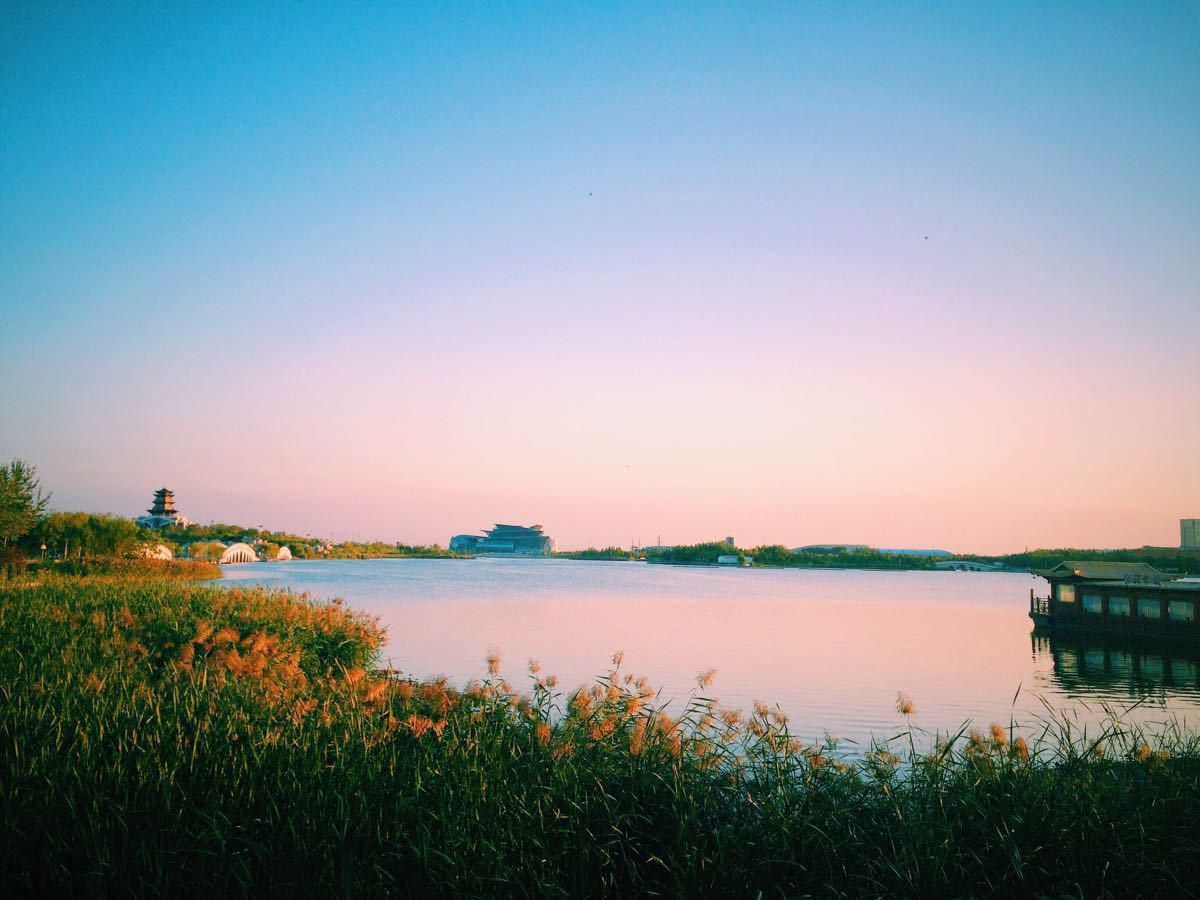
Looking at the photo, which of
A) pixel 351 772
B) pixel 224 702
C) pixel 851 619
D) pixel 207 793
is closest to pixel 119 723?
pixel 224 702

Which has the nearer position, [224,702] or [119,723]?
[119,723]

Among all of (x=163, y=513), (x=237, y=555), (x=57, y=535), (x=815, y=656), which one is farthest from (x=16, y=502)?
(x=163, y=513)

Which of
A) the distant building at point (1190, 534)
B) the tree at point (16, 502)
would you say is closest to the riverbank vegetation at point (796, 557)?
the distant building at point (1190, 534)

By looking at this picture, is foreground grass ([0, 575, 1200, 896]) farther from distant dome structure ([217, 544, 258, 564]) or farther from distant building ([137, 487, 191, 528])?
distant building ([137, 487, 191, 528])

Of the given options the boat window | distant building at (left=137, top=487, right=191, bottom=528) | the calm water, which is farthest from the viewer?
distant building at (left=137, top=487, right=191, bottom=528)

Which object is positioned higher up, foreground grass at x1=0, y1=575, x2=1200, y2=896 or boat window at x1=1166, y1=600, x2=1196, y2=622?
foreground grass at x1=0, y1=575, x2=1200, y2=896

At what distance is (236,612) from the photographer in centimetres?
1950

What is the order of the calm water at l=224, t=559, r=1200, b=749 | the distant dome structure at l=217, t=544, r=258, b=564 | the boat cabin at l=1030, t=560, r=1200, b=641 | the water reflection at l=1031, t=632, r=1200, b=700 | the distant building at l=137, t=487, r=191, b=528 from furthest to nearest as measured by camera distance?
the distant building at l=137, t=487, r=191, b=528, the distant dome structure at l=217, t=544, r=258, b=564, the boat cabin at l=1030, t=560, r=1200, b=641, the water reflection at l=1031, t=632, r=1200, b=700, the calm water at l=224, t=559, r=1200, b=749

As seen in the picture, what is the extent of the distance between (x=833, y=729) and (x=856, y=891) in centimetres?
1194

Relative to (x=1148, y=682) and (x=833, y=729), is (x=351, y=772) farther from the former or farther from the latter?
(x=1148, y=682)

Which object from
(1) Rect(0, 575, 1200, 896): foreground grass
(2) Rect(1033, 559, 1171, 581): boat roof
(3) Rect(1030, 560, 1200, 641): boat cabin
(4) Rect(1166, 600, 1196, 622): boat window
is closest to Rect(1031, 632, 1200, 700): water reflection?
(3) Rect(1030, 560, 1200, 641): boat cabin

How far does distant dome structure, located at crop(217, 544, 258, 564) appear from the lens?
100938 mm

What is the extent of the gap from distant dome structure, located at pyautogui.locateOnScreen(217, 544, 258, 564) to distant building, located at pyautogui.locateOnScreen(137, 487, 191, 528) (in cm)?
2990

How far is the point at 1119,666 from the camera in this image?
2988 centimetres
